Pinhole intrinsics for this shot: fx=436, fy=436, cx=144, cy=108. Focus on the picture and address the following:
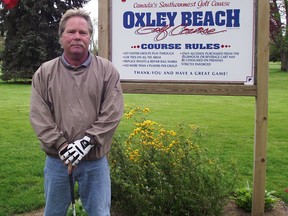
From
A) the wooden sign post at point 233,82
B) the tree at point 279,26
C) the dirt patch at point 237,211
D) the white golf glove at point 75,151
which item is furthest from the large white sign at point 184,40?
the tree at point 279,26

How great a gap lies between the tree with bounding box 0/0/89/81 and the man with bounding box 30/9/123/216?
102 feet

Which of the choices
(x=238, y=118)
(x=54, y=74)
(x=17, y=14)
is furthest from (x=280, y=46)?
(x=54, y=74)

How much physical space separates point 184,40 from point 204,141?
442 cm

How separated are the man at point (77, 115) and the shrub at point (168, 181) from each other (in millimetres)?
931

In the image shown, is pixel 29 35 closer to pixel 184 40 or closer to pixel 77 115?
pixel 184 40

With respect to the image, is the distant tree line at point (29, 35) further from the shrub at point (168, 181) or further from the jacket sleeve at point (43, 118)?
the jacket sleeve at point (43, 118)

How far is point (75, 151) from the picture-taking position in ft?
9.16

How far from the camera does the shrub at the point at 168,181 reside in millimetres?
4000

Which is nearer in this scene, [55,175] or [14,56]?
[55,175]

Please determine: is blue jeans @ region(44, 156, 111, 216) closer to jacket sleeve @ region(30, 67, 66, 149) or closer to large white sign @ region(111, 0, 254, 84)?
jacket sleeve @ region(30, 67, 66, 149)

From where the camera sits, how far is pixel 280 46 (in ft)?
166

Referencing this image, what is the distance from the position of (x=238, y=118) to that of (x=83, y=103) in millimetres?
9976

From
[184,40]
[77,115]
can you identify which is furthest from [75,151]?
[184,40]

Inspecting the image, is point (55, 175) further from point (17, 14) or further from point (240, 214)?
point (17, 14)
